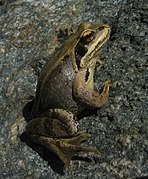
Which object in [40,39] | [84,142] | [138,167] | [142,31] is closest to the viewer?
[138,167]

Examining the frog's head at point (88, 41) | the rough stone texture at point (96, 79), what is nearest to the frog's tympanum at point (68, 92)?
the frog's head at point (88, 41)

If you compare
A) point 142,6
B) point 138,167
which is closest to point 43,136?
point 138,167

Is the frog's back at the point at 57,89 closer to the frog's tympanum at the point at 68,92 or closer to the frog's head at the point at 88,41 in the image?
the frog's tympanum at the point at 68,92

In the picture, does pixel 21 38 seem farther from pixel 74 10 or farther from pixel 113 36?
pixel 113 36

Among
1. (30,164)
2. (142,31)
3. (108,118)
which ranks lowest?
(30,164)

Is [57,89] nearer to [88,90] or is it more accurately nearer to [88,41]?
[88,90]

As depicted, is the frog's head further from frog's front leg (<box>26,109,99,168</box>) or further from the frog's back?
frog's front leg (<box>26,109,99,168</box>)

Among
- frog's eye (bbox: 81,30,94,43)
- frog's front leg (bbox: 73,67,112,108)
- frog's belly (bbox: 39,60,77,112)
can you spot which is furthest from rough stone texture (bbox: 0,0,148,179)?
frog's eye (bbox: 81,30,94,43)
